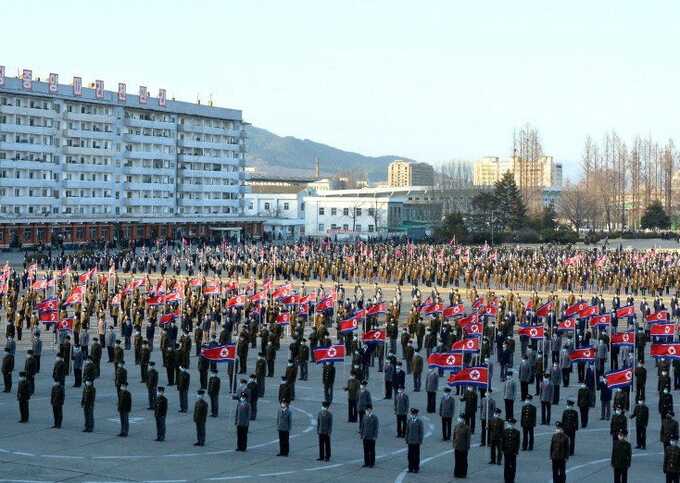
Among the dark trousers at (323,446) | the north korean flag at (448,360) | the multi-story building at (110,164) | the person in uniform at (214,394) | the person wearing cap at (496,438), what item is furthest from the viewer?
the multi-story building at (110,164)

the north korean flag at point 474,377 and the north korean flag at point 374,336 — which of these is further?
the north korean flag at point 374,336

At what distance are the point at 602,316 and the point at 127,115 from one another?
2695 inches

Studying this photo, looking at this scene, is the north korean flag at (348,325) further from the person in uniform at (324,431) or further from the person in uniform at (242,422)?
the person in uniform at (324,431)

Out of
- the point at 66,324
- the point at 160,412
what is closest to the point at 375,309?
the point at 66,324

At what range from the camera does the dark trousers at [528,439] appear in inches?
641

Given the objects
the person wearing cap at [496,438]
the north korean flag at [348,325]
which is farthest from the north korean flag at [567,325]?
the person wearing cap at [496,438]

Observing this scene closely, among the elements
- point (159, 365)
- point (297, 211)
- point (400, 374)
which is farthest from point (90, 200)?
point (400, 374)

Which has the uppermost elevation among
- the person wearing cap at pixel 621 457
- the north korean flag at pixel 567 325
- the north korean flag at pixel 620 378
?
the north korean flag at pixel 567 325

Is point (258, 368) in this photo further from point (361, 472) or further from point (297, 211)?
point (297, 211)

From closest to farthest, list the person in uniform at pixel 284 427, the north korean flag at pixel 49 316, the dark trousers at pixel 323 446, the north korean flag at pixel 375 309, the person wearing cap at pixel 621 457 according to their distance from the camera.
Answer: the person wearing cap at pixel 621 457 → the dark trousers at pixel 323 446 → the person in uniform at pixel 284 427 → the north korean flag at pixel 49 316 → the north korean flag at pixel 375 309

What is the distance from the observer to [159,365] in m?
25.3

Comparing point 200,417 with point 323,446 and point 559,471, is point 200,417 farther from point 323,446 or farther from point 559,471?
point 559,471

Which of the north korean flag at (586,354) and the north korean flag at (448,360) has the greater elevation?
the north korean flag at (448,360)

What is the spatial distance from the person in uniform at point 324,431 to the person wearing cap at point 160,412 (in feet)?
8.46
